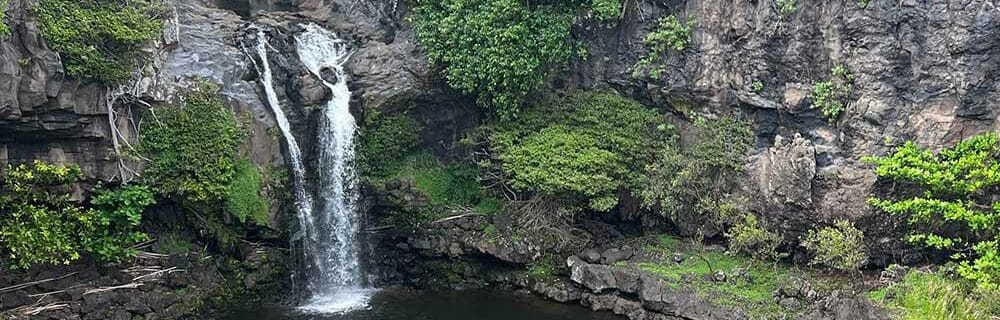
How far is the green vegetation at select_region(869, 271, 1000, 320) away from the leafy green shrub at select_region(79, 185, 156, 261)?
1703cm

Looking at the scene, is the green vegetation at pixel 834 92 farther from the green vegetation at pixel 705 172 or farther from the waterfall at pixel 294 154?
the waterfall at pixel 294 154

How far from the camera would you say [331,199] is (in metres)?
21.6

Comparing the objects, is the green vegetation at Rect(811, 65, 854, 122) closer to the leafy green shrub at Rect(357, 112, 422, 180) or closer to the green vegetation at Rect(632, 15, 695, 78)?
the green vegetation at Rect(632, 15, 695, 78)

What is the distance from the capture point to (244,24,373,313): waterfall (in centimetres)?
2111

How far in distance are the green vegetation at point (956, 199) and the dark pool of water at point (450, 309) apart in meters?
7.08

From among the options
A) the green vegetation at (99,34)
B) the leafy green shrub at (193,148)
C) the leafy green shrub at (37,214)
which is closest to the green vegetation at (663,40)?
the leafy green shrub at (193,148)

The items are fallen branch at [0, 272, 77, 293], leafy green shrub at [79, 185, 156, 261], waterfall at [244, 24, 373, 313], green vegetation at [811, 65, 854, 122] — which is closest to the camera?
fallen branch at [0, 272, 77, 293]

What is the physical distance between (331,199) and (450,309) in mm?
4608

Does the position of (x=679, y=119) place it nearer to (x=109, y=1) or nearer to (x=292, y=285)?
(x=292, y=285)

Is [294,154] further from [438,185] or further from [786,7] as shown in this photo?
[786,7]

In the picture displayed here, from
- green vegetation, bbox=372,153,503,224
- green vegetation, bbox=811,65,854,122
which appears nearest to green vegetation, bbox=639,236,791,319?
green vegetation, bbox=811,65,854,122

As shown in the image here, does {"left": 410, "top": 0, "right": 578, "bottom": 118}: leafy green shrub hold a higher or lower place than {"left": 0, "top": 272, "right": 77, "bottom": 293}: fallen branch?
higher

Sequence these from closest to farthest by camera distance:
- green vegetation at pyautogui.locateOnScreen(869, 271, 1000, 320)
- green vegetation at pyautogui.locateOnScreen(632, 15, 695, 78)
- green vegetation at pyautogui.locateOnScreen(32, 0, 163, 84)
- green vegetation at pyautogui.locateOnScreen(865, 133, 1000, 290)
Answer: green vegetation at pyautogui.locateOnScreen(869, 271, 1000, 320) < green vegetation at pyautogui.locateOnScreen(865, 133, 1000, 290) < green vegetation at pyautogui.locateOnScreen(32, 0, 163, 84) < green vegetation at pyautogui.locateOnScreen(632, 15, 695, 78)

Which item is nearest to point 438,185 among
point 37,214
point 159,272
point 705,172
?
point 705,172
